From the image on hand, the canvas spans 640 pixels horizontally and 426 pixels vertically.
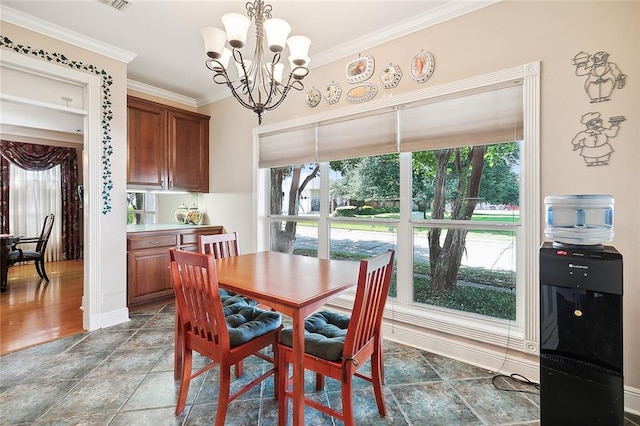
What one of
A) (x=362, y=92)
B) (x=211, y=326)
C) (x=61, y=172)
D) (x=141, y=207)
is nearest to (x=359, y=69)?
(x=362, y=92)

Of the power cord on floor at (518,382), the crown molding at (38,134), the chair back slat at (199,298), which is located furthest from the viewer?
the crown molding at (38,134)

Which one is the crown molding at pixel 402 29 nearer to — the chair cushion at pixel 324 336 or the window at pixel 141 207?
the chair cushion at pixel 324 336

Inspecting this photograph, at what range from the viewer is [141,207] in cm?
427

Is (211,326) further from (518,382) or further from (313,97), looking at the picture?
(313,97)

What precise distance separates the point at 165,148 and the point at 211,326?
2910mm

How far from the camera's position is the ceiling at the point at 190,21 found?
230cm

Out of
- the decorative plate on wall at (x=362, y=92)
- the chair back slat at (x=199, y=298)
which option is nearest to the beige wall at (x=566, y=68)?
the decorative plate on wall at (x=362, y=92)

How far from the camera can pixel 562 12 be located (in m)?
1.94

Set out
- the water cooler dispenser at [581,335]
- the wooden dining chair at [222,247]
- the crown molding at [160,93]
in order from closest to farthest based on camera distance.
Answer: the water cooler dispenser at [581,335] → the wooden dining chair at [222,247] → the crown molding at [160,93]

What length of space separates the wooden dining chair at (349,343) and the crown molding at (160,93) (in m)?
3.65

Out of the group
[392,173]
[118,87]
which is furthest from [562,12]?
[118,87]

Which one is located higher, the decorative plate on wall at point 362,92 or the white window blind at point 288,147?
the decorative plate on wall at point 362,92

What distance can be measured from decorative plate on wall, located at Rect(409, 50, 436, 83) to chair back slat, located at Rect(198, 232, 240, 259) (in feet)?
6.85

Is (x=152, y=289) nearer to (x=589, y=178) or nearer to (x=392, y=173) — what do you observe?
(x=392, y=173)
